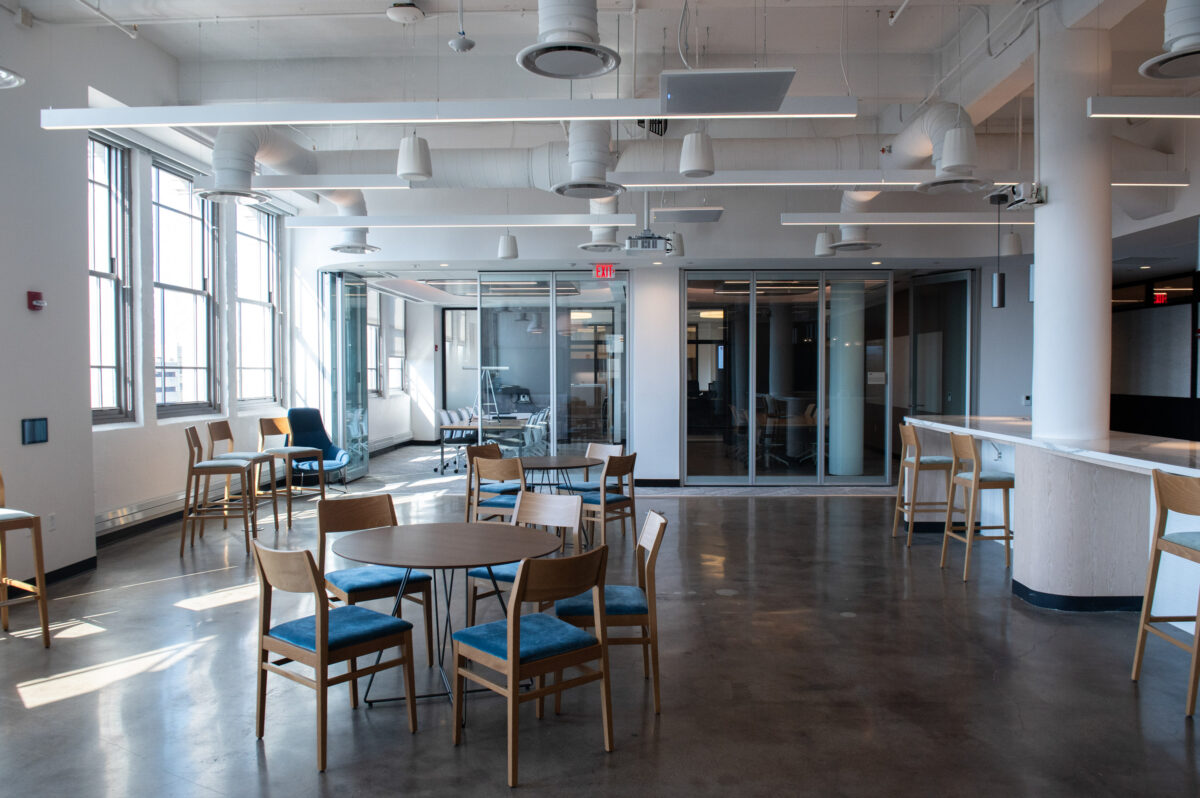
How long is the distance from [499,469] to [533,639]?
304cm

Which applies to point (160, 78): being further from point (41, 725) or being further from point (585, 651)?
point (585, 651)

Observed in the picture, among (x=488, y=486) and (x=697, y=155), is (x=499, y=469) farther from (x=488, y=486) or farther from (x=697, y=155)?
(x=697, y=155)

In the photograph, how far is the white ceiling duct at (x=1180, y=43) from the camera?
3580mm

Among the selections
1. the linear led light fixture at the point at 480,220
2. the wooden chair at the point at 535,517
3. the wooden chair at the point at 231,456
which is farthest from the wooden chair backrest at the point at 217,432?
the wooden chair at the point at 535,517

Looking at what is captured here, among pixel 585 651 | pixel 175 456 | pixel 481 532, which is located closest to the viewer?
pixel 585 651

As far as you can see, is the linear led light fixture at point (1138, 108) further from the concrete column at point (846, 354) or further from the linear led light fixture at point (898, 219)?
the concrete column at point (846, 354)

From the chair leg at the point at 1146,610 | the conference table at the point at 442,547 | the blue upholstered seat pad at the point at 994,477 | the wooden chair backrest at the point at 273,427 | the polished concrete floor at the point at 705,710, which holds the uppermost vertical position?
the wooden chair backrest at the point at 273,427

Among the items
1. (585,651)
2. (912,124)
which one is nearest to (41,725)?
(585,651)

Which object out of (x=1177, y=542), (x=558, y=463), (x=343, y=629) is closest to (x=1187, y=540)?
(x=1177, y=542)

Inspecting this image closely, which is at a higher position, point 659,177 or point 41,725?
point 659,177

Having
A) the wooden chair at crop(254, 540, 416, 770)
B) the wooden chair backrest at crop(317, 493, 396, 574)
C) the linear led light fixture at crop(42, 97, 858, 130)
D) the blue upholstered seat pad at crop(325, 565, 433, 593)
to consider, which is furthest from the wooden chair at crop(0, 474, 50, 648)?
the linear led light fixture at crop(42, 97, 858, 130)

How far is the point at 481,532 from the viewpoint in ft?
13.3

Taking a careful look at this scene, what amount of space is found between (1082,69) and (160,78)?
7369 millimetres

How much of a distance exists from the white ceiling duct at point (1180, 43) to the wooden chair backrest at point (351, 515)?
434cm
